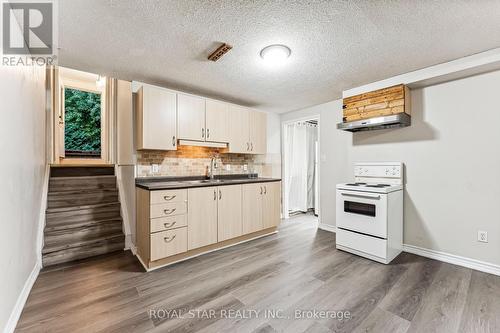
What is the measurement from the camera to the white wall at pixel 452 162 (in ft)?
7.36

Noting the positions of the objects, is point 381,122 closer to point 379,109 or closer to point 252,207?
A: point 379,109

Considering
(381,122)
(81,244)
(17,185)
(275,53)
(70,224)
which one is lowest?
(81,244)

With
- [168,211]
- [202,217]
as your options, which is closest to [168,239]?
[168,211]

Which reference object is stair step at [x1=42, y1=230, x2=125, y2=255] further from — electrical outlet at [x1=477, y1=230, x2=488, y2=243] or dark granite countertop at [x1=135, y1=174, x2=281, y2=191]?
electrical outlet at [x1=477, y1=230, x2=488, y2=243]

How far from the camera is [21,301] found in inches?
66.4

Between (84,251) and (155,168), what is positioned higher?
(155,168)

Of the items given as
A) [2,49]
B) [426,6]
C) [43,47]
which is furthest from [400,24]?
[43,47]

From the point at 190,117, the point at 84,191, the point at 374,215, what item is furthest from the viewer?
the point at 84,191

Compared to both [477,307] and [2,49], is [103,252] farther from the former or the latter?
[477,307]

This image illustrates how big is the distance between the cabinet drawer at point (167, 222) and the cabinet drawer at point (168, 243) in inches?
1.8

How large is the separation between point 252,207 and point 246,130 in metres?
1.27

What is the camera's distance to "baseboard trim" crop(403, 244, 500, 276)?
7.28 feet

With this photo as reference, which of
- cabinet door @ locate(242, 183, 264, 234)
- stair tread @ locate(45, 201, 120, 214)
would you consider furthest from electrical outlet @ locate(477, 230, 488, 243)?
stair tread @ locate(45, 201, 120, 214)

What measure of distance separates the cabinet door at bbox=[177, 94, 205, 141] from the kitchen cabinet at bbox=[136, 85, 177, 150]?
0.23 ft
